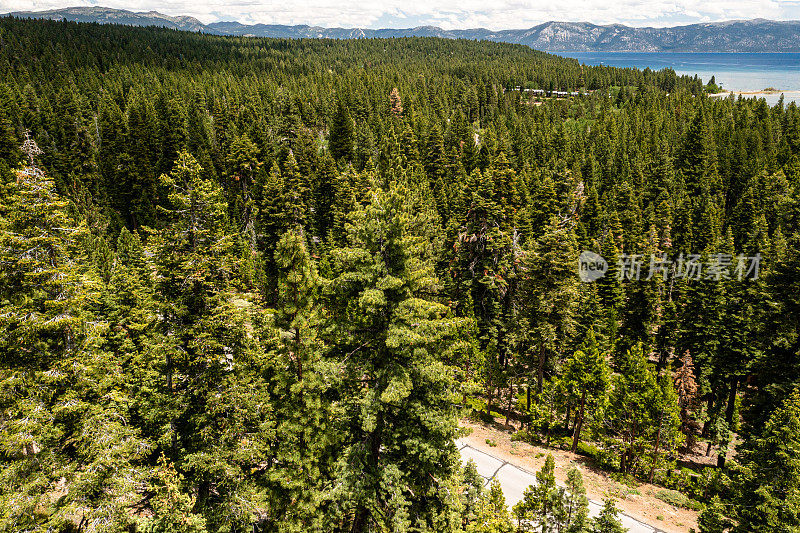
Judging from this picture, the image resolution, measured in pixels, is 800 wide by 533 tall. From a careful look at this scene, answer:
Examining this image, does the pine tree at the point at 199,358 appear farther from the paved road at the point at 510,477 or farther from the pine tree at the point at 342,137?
the pine tree at the point at 342,137

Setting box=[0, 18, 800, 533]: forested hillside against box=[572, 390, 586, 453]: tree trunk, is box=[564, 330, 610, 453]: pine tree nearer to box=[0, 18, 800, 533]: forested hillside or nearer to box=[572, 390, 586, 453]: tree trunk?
box=[572, 390, 586, 453]: tree trunk

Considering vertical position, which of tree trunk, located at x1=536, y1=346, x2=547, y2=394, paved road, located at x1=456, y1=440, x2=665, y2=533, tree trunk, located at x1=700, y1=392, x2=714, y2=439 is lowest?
tree trunk, located at x1=700, y1=392, x2=714, y2=439

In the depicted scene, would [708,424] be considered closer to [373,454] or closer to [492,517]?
[492,517]

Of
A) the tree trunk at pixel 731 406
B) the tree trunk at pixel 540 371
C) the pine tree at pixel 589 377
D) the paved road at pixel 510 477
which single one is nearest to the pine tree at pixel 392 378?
the paved road at pixel 510 477

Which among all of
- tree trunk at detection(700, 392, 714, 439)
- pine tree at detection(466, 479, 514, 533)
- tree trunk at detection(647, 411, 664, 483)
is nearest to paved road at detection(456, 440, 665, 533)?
tree trunk at detection(647, 411, 664, 483)

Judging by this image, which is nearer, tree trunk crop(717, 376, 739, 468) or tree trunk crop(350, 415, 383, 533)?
tree trunk crop(350, 415, 383, 533)

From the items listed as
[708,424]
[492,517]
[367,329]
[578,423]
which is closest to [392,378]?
[367,329]

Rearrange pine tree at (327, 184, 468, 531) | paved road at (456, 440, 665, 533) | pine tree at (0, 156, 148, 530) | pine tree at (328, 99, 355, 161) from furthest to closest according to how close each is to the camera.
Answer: pine tree at (328, 99, 355, 161), paved road at (456, 440, 665, 533), pine tree at (327, 184, 468, 531), pine tree at (0, 156, 148, 530)
